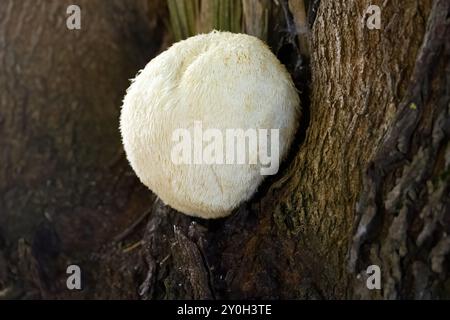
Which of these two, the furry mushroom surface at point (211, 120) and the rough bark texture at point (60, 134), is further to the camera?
the rough bark texture at point (60, 134)

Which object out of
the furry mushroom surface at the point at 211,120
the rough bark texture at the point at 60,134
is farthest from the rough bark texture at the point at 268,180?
the furry mushroom surface at the point at 211,120

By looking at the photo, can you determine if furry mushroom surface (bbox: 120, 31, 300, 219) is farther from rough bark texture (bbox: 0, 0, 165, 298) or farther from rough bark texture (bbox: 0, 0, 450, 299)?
rough bark texture (bbox: 0, 0, 165, 298)

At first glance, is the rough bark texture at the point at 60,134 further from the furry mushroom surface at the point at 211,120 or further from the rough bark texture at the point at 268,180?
the furry mushroom surface at the point at 211,120

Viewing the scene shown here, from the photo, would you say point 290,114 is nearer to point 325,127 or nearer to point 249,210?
point 325,127

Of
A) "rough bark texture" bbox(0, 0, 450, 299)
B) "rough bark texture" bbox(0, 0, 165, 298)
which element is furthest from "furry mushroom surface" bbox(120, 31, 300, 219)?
"rough bark texture" bbox(0, 0, 165, 298)

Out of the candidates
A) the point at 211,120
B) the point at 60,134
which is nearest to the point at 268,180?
the point at 211,120
